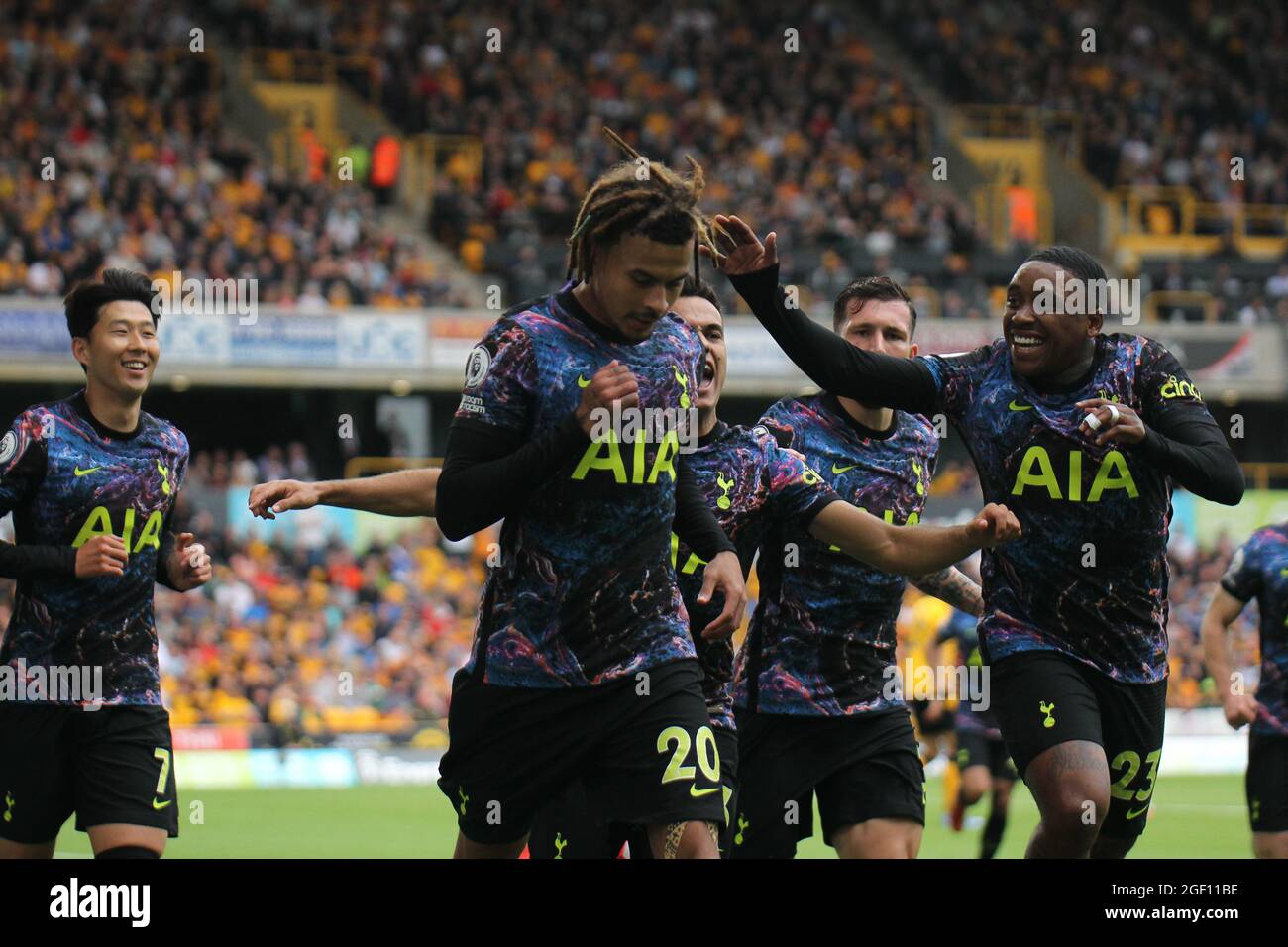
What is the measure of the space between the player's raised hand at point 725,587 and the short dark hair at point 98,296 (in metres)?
2.88

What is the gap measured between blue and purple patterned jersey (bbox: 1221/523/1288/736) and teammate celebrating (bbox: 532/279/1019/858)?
8.54 ft

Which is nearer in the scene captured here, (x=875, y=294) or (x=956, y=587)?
(x=875, y=294)

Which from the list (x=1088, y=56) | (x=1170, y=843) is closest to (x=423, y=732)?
(x=1170, y=843)

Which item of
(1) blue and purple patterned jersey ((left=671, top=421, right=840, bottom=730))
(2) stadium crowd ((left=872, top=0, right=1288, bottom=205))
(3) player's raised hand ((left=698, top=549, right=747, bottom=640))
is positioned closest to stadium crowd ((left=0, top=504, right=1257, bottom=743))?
(2) stadium crowd ((left=872, top=0, right=1288, bottom=205))

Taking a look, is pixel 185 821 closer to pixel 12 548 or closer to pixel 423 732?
pixel 423 732

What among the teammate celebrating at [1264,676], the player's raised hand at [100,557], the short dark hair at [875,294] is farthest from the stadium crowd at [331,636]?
the player's raised hand at [100,557]

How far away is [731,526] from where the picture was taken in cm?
697

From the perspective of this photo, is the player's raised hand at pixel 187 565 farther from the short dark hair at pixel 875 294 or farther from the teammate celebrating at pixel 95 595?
the short dark hair at pixel 875 294

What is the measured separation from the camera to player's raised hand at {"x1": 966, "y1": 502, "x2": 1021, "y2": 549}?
19.7 feet

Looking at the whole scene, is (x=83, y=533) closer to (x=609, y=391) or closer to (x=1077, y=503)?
(x=609, y=391)

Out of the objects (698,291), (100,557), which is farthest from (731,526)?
(100,557)

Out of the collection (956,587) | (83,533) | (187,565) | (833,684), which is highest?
(83,533)

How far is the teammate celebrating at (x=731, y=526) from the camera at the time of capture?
6609 millimetres

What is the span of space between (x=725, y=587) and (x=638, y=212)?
1.14 meters
